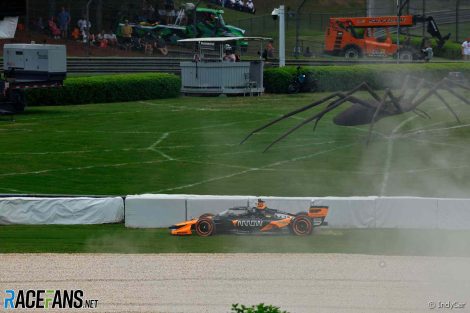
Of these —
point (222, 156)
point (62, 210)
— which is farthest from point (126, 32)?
point (62, 210)

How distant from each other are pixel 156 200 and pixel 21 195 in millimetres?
4640

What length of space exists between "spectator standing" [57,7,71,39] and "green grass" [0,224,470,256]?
46.6m

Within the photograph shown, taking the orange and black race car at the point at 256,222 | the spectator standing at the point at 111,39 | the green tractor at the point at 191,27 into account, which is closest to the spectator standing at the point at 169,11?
the green tractor at the point at 191,27

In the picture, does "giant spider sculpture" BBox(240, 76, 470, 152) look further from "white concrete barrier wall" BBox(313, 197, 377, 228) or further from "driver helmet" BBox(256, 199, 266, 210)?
"white concrete barrier wall" BBox(313, 197, 377, 228)

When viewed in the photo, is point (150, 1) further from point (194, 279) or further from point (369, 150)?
point (194, 279)

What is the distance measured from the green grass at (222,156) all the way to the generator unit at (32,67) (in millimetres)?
1654

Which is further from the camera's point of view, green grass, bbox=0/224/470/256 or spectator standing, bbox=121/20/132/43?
spectator standing, bbox=121/20/132/43

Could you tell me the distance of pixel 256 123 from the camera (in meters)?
47.0

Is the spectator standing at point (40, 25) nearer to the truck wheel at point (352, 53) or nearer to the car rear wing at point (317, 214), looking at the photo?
the truck wheel at point (352, 53)

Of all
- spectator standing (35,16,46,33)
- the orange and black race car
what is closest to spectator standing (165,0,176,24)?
spectator standing (35,16,46,33)

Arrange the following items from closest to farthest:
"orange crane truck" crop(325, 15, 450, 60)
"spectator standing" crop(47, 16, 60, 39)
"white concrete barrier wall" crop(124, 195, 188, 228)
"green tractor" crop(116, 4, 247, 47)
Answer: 1. "white concrete barrier wall" crop(124, 195, 188, 228)
2. "spectator standing" crop(47, 16, 60, 39)
3. "green tractor" crop(116, 4, 247, 47)
4. "orange crane truck" crop(325, 15, 450, 60)

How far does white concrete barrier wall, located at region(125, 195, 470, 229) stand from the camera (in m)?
29.1

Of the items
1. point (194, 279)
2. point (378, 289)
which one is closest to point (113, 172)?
point (194, 279)

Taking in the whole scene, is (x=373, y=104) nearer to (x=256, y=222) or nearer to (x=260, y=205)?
(x=260, y=205)
